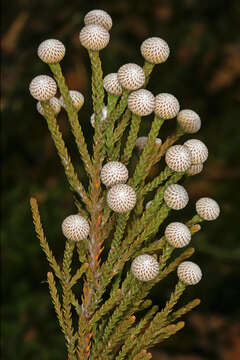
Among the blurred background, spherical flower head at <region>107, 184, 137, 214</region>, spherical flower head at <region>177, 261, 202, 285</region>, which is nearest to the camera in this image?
spherical flower head at <region>107, 184, 137, 214</region>

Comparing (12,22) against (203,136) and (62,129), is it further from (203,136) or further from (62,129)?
(203,136)

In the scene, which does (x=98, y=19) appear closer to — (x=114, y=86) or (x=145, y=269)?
(x=114, y=86)

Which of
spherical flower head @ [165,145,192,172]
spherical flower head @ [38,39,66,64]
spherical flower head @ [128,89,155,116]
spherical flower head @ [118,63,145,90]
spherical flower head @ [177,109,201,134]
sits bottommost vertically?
spherical flower head @ [165,145,192,172]

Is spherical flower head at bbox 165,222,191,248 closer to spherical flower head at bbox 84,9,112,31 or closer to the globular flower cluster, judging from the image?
the globular flower cluster

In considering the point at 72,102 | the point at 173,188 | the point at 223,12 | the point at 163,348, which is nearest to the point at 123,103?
the point at 72,102

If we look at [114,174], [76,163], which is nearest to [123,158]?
[114,174]

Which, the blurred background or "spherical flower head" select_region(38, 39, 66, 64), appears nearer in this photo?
"spherical flower head" select_region(38, 39, 66, 64)

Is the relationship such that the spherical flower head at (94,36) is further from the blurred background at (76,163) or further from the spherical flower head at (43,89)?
the blurred background at (76,163)

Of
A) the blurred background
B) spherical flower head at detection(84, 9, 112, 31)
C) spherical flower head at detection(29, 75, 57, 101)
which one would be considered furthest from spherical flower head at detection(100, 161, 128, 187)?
the blurred background
